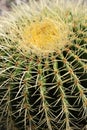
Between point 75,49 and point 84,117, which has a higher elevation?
point 75,49

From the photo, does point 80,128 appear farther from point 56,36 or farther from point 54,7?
point 54,7

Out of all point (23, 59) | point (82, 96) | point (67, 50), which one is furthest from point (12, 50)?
point (82, 96)

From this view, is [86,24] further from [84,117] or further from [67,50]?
[84,117]

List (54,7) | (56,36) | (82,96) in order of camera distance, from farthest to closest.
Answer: (54,7) → (56,36) → (82,96)

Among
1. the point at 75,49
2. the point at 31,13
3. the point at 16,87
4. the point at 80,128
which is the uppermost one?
the point at 31,13

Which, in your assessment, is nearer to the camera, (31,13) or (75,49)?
(75,49)

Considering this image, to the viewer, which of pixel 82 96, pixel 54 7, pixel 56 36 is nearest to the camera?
pixel 82 96
